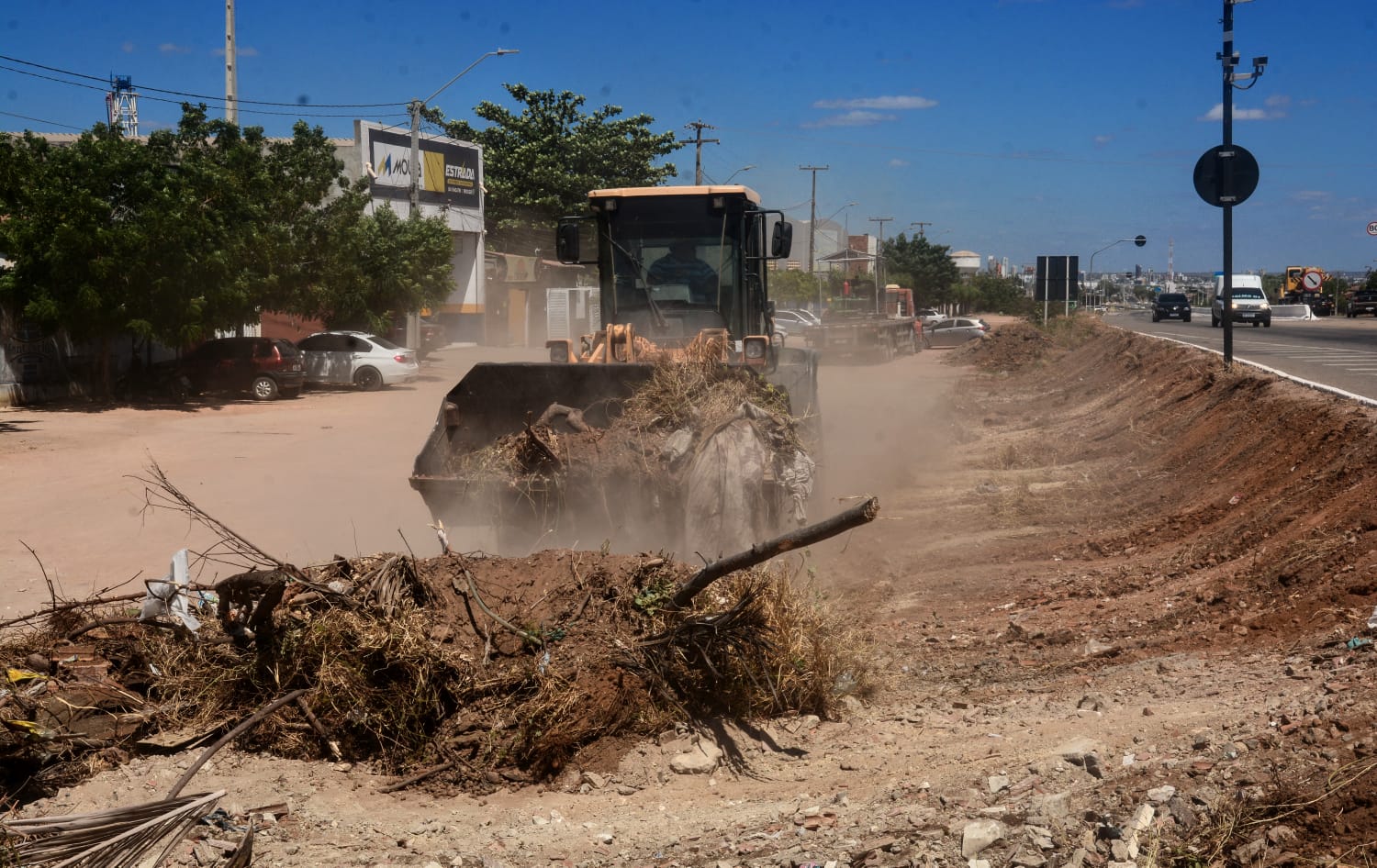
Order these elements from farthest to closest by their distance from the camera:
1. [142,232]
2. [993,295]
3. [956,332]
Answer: [993,295] < [956,332] < [142,232]

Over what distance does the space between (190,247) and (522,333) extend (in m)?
31.5

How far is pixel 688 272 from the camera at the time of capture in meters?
11.5

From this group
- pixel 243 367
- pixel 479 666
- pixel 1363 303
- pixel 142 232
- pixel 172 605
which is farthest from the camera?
pixel 1363 303

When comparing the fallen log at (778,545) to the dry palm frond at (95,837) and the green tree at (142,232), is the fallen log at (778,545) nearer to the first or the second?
the dry palm frond at (95,837)

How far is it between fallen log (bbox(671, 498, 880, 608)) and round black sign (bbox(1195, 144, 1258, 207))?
10.5m

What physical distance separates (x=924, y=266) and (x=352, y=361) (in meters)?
54.9

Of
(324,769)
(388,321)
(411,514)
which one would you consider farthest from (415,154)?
(324,769)

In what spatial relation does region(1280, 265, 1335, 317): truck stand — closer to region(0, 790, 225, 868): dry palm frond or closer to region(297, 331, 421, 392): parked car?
region(297, 331, 421, 392): parked car

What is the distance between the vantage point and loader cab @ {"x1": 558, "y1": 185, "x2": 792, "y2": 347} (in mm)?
11289

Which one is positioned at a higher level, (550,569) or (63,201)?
(63,201)

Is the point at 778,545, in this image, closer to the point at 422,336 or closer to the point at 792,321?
the point at 422,336

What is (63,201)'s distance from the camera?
71.7 ft

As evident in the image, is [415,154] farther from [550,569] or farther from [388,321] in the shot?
[550,569]

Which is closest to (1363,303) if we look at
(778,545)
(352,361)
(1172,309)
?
(1172,309)
